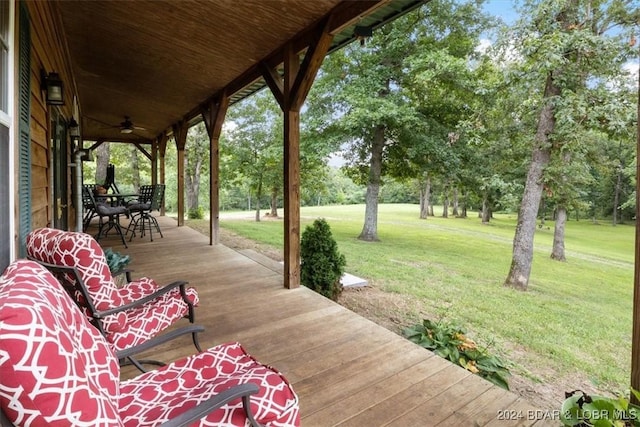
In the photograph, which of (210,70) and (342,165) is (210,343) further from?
(342,165)

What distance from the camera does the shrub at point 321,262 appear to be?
425cm

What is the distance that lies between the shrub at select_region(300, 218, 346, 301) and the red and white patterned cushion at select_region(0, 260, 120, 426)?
3.42m

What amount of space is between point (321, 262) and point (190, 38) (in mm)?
2917

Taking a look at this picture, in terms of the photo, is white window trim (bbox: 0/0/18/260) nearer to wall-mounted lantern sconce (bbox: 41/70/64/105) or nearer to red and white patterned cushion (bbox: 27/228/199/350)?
red and white patterned cushion (bbox: 27/228/199/350)

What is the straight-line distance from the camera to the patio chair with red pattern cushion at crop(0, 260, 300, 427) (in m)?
0.66

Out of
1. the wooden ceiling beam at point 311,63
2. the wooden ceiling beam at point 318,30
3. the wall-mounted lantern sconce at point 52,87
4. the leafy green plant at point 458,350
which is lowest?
the leafy green plant at point 458,350

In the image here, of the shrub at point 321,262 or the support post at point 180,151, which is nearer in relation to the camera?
the shrub at point 321,262

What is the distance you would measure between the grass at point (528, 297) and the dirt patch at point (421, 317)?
40 mm

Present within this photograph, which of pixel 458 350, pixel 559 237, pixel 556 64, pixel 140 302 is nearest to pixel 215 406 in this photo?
pixel 140 302

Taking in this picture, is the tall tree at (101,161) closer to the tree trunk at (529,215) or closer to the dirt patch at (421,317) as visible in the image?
the dirt patch at (421,317)

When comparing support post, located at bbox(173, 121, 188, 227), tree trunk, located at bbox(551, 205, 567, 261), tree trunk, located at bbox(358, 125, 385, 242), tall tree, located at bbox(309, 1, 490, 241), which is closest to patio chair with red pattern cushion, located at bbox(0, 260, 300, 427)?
support post, located at bbox(173, 121, 188, 227)

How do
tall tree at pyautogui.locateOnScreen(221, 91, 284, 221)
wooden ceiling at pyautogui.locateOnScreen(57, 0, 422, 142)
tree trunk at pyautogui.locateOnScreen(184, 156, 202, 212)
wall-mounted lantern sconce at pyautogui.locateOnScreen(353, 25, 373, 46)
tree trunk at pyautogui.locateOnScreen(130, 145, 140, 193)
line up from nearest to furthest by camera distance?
wooden ceiling at pyautogui.locateOnScreen(57, 0, 422, 142) → wall-mounted lantern sconce at pyautogui.locateOnScreen(353, 25, 373, 46) → tall tree at pyautogui.locateOnScreen(221, 91, 284, 221) → tree trunk at pyautogui.locateOnScreen(184, 156, 202, 212) → tree trunk at pyautogui.locateOnScreen(130, 145, 140, 193)

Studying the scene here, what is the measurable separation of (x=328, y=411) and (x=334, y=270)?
269 cm

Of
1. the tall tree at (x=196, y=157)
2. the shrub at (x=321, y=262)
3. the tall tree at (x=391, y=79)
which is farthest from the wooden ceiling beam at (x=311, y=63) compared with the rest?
the tall tree at (x=196, y=157)
